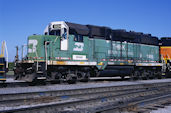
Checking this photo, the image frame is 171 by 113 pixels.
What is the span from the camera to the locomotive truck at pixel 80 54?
12602 mm

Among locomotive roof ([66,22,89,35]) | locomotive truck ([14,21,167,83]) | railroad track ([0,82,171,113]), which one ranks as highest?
locomotive roof ([66,22,89,35])

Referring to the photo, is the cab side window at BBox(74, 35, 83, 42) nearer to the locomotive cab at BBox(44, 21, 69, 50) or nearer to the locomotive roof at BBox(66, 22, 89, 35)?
the locomotive roof at BBox(66, 22, 89, 35)

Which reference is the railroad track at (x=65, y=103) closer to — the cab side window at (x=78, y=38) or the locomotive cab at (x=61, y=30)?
the locomotive cab at (x=61, y=30)

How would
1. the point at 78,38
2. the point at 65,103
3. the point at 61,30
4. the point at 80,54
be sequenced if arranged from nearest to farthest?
the point at 65,103
the point at 61,30
the point at 78,38
the point at 80,54

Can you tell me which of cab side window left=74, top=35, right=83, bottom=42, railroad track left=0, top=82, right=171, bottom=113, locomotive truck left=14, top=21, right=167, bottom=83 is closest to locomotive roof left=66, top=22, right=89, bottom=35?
locomotive truck left=14, top=21, right=167, bottom=83

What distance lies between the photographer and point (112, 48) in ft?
52.5

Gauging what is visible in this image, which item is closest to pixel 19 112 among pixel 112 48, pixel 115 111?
pixel 115 111

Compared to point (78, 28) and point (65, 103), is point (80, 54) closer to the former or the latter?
point (78, 28)

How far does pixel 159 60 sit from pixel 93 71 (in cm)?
874

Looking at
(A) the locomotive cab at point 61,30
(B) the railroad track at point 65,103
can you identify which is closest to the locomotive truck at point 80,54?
(A) the locomotive cab at point 61,30

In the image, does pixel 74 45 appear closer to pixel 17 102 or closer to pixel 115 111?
pixel 17 102

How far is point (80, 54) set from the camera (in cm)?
1389

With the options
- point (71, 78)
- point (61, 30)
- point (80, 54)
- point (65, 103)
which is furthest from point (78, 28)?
point (65, 103)

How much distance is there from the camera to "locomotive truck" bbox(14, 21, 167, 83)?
496 inches
